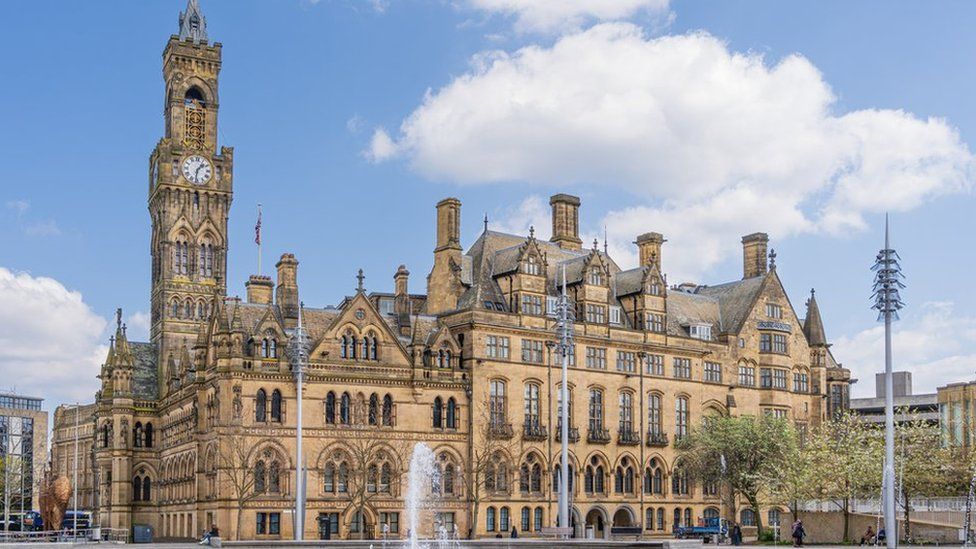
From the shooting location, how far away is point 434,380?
8250cm

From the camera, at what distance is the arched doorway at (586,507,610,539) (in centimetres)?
8953

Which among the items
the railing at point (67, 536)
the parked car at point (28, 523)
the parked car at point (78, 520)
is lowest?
the parked car at point (28, 523)

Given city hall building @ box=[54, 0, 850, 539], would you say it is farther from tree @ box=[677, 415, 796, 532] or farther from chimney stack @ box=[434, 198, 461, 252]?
tree @ box=[677, 415, 796, 532]

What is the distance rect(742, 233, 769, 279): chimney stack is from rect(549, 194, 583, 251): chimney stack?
14.7 meters

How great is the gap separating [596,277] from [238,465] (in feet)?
92.8

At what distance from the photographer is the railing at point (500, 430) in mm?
83875

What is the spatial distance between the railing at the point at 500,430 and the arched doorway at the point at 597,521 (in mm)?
9016

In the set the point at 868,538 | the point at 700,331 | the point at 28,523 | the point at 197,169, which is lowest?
the point at 28,523

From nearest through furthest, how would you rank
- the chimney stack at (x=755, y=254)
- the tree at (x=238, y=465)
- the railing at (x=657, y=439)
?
the tree at (x=238, y=465) < the railing at (x=657, y=439) < the chimney stack at (x=755, y=254)

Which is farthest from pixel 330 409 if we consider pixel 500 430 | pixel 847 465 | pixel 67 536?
pixel 847 465

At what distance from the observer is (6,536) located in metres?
83.4

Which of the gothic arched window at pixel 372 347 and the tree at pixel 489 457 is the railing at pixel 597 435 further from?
the gothic arched window at pixel 372 347

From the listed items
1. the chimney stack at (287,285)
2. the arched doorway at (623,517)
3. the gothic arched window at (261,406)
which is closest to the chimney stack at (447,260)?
the chimney stack at (287,285)

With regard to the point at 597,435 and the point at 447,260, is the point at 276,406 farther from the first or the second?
the point at 597,435
